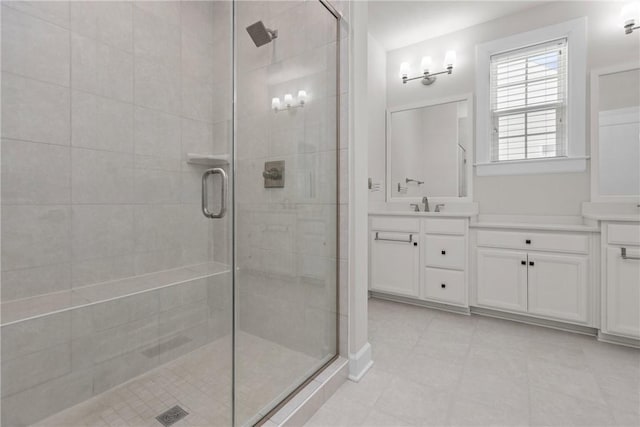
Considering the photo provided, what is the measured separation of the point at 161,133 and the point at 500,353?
261cm

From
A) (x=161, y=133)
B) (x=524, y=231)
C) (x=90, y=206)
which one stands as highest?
(x=161, y=133)

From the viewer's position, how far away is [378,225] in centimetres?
286

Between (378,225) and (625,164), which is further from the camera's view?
(378,225)

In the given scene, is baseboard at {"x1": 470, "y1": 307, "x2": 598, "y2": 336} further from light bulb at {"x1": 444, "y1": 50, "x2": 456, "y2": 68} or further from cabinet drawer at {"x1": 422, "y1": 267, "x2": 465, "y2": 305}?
light bulb at {"x1": 444, "y1": 50, "x2": 456, "y2": 68}

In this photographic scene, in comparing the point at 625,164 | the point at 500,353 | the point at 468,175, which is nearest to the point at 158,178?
the point at 500,353

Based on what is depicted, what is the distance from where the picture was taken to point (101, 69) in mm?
1749

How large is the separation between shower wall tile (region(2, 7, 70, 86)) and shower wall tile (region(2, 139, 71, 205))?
14.0 inches

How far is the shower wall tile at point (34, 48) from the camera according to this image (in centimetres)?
143

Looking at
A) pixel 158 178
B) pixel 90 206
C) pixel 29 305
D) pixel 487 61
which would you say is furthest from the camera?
pixel 487 61

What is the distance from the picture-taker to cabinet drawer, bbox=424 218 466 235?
2.48m

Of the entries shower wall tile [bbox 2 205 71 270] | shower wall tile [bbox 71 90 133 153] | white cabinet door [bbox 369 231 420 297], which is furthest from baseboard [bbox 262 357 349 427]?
shower wall tile [bbox 71 90 133 153]

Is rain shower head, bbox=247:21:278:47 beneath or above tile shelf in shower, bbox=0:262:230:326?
above

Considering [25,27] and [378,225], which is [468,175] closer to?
[378,225]

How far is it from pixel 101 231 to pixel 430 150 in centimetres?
283
